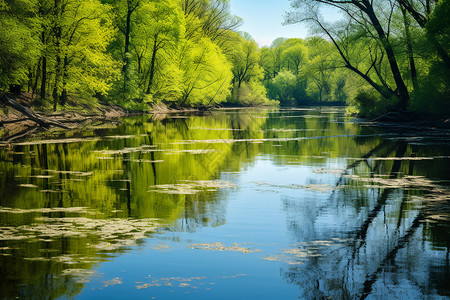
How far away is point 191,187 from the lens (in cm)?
1256

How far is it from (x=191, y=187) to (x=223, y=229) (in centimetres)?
403

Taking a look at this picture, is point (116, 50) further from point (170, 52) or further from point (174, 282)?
point (174, 282)

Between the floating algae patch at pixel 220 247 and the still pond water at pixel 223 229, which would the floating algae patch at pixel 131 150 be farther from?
the floating algae patch at pixel 220 247

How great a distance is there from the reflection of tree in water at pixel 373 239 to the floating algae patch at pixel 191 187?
7.43 feet

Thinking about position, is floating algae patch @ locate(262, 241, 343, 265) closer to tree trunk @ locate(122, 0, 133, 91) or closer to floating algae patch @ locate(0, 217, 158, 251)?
floating algae patch @ locate(0, 217, 158, 251)

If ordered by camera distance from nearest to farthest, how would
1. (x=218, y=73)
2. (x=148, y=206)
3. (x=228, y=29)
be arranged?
(x=148, y=206) → (x=218, y=73) → (x=228, y=29)

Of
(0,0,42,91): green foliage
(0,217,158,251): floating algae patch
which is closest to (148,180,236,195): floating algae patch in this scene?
(0,217,158,251): floating algae patch

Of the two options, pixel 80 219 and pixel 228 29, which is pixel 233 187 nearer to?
pixel 80 219

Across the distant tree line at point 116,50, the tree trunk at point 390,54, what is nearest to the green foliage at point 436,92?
the tree trunk at point 390,54

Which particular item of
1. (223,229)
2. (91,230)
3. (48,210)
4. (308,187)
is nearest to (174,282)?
(223,229)

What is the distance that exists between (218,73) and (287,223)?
215 feet

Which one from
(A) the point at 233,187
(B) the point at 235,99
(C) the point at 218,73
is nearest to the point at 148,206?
(A) the point at 233,187

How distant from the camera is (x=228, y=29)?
83500 millimetres

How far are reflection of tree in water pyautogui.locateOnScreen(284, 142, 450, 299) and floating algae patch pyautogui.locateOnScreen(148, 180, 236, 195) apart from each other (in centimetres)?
226
